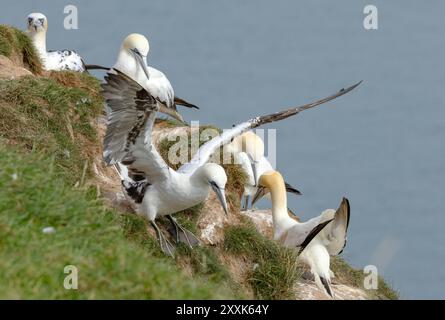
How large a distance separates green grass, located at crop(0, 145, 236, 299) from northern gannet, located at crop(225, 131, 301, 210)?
6.95m

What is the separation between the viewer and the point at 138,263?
8.80 meters

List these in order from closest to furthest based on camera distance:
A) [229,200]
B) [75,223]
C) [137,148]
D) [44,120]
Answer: [75,223] < [137,148] < [44,120] < [229,200]

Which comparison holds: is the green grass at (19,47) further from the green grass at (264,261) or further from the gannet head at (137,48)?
the green grass at (264,261)

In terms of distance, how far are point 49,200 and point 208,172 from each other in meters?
3.31

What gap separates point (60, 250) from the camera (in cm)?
888

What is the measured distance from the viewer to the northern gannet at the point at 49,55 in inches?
734

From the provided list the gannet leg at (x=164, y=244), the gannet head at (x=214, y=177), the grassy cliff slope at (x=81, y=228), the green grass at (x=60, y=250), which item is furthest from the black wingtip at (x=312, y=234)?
the green grass at (x=60, y=250)

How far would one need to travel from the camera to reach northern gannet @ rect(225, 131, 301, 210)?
17.0 m

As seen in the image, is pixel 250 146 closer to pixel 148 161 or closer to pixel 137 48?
pixel 137 48

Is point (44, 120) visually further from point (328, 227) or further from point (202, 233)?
point (328, 227)

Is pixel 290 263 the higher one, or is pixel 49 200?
pixel 49 200
